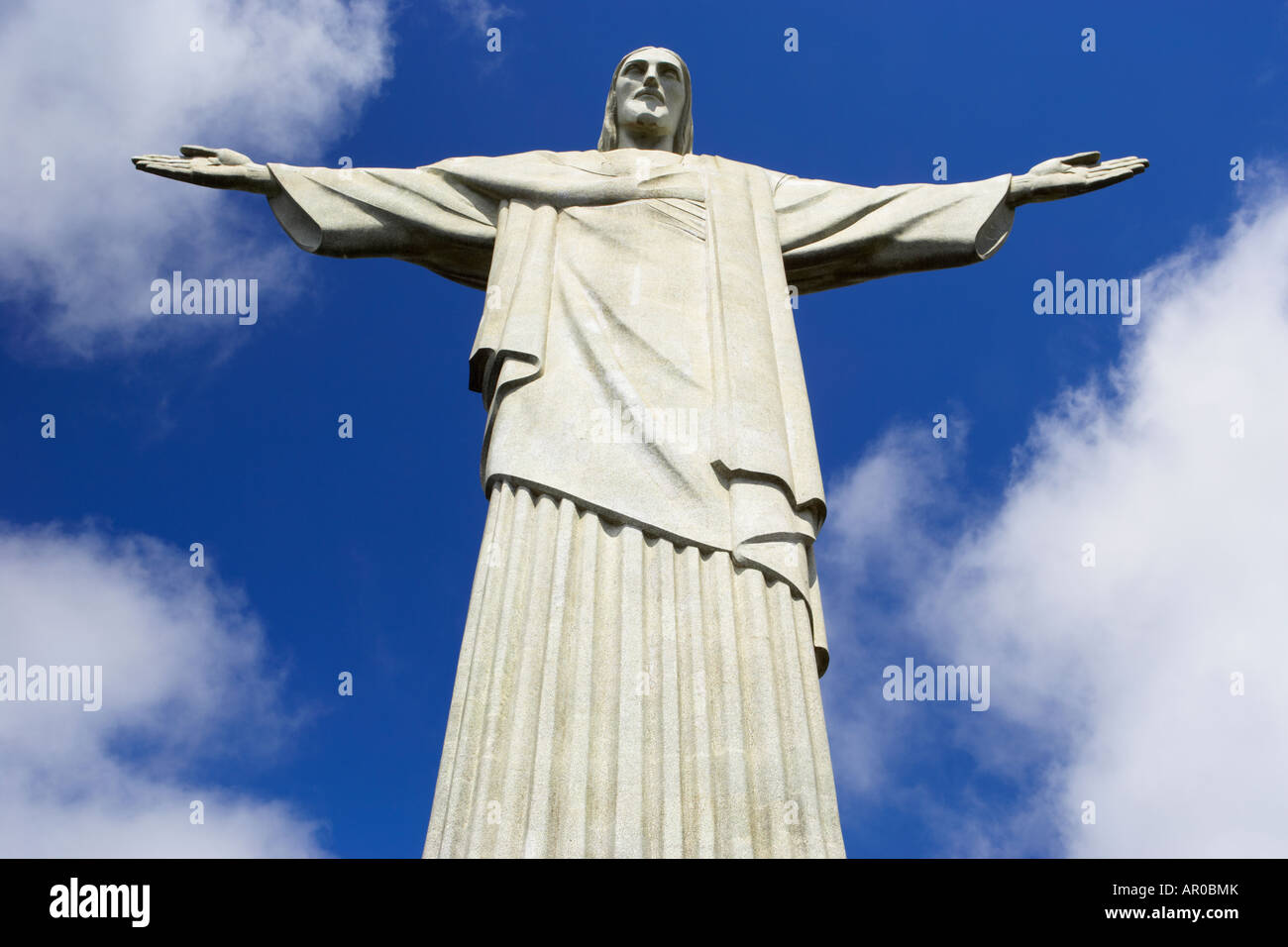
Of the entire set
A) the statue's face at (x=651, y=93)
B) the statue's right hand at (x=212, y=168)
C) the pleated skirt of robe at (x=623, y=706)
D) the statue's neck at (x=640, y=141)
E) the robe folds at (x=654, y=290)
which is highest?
the statue's face at (x=651, y=93)

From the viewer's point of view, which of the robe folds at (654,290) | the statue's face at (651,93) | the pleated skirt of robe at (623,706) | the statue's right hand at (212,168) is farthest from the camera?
the statue's face at (651,93)

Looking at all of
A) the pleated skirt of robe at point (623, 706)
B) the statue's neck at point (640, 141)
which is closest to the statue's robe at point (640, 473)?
the pleated skirt of robe at point (623, 706)

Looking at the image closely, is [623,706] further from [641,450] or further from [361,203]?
[361,203]

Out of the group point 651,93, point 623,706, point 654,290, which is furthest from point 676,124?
point 623,706

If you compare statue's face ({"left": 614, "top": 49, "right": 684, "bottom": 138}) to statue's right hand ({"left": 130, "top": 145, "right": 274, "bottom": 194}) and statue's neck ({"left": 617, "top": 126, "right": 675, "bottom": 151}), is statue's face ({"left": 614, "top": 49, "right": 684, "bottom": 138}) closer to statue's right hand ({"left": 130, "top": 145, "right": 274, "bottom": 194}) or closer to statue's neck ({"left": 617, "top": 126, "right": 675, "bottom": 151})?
statue's neck ({"left": 617, "top": 126, "right": 675, "bottom": 151})

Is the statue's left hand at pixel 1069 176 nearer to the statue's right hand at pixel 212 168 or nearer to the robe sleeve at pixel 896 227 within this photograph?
the robe sleeve at pixel 896 227

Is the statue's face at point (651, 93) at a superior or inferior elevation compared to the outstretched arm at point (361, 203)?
superior
